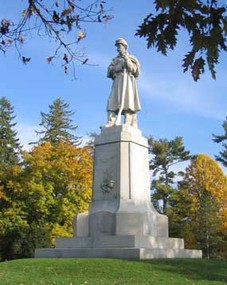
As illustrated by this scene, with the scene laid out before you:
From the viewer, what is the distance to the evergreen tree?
140 ft

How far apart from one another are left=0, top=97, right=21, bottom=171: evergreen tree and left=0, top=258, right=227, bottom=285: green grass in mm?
30286

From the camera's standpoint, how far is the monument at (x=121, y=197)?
14328 millimetres

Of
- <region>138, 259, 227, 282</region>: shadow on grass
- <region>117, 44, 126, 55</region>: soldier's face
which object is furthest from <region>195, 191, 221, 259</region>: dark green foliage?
<region>138, 259, 227, 282</region>: shadow on grass

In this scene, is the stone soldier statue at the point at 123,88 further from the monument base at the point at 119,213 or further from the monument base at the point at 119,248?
the monument base at the point at 119,248

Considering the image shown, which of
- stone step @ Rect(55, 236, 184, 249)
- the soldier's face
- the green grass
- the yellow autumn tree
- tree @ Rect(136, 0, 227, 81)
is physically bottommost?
the green grass

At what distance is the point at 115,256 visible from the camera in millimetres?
13148

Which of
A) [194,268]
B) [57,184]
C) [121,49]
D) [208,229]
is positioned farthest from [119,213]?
[208,229]

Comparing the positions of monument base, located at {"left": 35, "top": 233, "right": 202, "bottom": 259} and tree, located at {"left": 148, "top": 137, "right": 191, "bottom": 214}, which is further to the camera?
tree, located at {"left": 148, "top": 137, "right": 191, "bottom": 214}

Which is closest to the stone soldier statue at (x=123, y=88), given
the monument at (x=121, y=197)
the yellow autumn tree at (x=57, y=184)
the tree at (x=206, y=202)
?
the monument at (x=121, y=197)

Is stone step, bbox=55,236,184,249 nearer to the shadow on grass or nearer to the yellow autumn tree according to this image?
the shadow on grass

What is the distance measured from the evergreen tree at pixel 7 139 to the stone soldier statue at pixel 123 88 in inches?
991

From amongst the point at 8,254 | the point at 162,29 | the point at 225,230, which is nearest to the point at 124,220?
the point at 162,29

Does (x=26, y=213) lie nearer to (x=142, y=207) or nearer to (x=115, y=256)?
(x=142, y=207)

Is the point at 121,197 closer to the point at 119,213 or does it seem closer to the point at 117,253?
the point at 119,213
